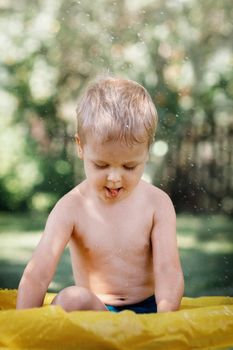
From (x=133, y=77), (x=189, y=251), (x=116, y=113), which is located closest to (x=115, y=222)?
(x=116, y=113)

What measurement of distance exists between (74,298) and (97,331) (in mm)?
185

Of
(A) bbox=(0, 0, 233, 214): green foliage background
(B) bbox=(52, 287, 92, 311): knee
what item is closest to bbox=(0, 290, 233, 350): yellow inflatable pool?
(B) bbox=(52, 287, 92, 311): knee

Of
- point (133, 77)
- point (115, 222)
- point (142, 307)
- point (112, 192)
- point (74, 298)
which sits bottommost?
point (142, 307)

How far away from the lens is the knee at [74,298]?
71.4 inches

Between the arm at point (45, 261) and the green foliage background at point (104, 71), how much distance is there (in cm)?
326

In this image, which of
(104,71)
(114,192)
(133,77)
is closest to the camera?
(114,192)

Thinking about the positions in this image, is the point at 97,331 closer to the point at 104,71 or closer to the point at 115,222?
the point at 115,222

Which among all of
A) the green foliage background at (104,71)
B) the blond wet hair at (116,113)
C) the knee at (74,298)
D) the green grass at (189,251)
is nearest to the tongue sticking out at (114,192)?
the blond wet hair at (116,113)

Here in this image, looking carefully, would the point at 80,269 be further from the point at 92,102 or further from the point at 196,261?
the point at 196,261

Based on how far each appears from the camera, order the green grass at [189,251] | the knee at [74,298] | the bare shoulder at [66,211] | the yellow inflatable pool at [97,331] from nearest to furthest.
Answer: the yellow inflatable pool at [97,331]
the knee at [74,298]
the bare shoulder at [66,211]
the green grass at [189,251]

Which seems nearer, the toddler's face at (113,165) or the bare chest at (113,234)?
the toddler's face at (113,165)

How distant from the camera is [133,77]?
5.05m

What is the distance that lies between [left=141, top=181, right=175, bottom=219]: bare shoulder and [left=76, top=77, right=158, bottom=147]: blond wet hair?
213mm

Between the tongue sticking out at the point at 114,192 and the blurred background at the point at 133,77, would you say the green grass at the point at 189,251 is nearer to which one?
the blurred background at the point at 133,77
